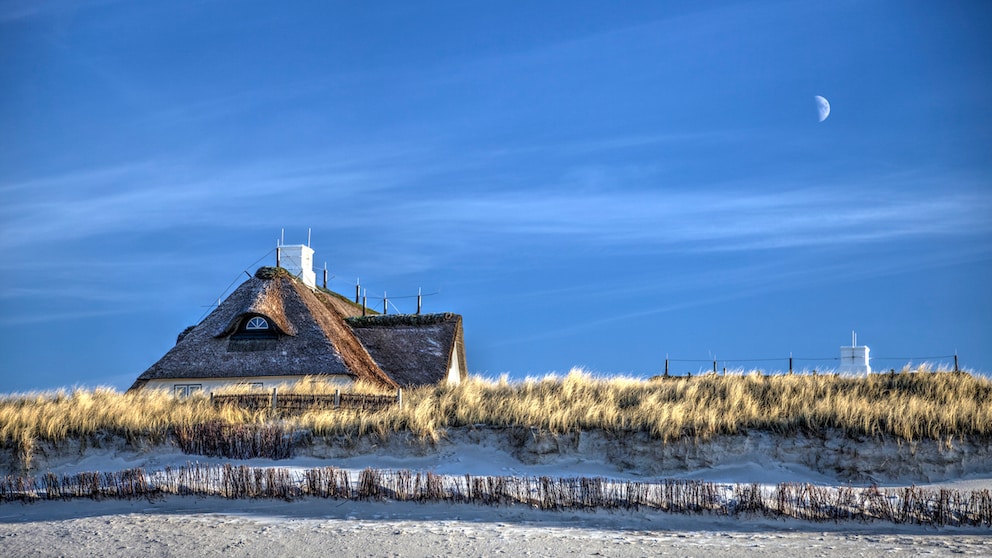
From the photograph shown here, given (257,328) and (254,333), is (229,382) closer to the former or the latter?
(254,333)

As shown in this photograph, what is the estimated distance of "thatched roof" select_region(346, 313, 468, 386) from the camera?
1275 inches

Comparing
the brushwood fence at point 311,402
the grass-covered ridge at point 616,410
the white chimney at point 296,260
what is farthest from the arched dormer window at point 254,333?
the white chimney at point 296,260

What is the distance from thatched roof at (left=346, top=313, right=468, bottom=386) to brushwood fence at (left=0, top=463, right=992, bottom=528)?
16.1m

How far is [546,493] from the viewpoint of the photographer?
14.4m

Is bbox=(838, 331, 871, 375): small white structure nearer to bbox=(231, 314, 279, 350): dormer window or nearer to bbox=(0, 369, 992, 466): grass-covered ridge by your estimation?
bbox=(0, 369, 992, 466): grass-covered ridge

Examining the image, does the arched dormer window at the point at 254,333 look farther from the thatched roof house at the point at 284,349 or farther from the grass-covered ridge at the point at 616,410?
the grass-covered ridge at the point at 616,410

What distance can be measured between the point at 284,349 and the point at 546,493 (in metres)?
15.9

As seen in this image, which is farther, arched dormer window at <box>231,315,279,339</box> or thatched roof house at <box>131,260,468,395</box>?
arched dormer window at <box>231,315,279,339</box>

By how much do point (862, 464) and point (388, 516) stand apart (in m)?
8.44

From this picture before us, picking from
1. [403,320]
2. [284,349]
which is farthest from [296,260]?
[284,349]

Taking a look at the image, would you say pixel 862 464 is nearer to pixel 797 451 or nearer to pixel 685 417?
pixel 797 451

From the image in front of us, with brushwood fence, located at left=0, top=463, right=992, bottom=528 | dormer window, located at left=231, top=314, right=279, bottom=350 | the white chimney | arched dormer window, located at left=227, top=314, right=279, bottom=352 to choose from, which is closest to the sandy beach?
brushwood fence, located at left=0, top=463, right=992, bottom=528

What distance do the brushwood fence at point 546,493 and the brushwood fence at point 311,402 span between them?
4.25 meters

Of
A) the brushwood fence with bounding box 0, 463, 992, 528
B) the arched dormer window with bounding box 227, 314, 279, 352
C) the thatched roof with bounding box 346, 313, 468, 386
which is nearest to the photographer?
the brushwood fence with bounding box 0, 463, 992, 528
